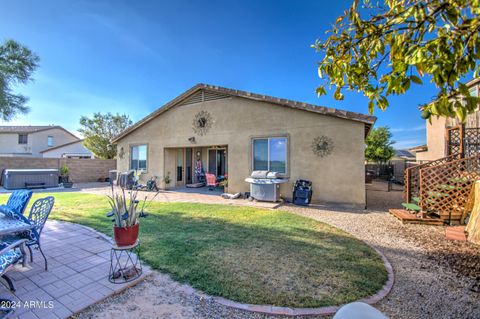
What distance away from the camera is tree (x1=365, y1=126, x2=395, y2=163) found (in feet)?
82.5

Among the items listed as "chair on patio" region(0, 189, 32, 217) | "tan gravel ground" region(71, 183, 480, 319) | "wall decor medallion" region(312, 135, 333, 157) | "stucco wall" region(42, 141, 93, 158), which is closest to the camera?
"tan gravel ground" region(71, 183, 480, 319)

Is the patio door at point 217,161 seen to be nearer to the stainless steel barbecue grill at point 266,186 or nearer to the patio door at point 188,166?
the patio door at point 188,166

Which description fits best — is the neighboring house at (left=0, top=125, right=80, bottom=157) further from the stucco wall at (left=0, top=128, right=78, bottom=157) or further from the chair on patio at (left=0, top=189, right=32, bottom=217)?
the chair on patio at (left=0, top=189, right=32, bottom=217)

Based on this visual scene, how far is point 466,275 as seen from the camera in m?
3.57

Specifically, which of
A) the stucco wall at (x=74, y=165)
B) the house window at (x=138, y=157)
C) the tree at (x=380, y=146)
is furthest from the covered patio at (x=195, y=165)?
the tree at (x=380, y=146)

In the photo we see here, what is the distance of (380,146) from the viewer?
2614 cm

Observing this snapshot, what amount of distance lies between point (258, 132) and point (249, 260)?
7.09 m

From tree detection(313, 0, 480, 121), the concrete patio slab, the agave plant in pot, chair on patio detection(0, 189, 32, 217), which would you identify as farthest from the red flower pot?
tree detection(313, 0, 480, 121)

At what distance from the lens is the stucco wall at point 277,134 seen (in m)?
8.49

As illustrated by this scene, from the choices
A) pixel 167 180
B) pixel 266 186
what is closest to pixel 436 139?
pixel 266 186

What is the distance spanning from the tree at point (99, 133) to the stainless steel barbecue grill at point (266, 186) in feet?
63.9

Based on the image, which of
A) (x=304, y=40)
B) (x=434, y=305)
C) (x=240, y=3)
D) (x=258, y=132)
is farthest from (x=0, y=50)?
(x=434, y=305)

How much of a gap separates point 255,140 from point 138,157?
28.2ft

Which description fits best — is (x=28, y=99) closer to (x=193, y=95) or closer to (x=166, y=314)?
(x=193, y=95)
